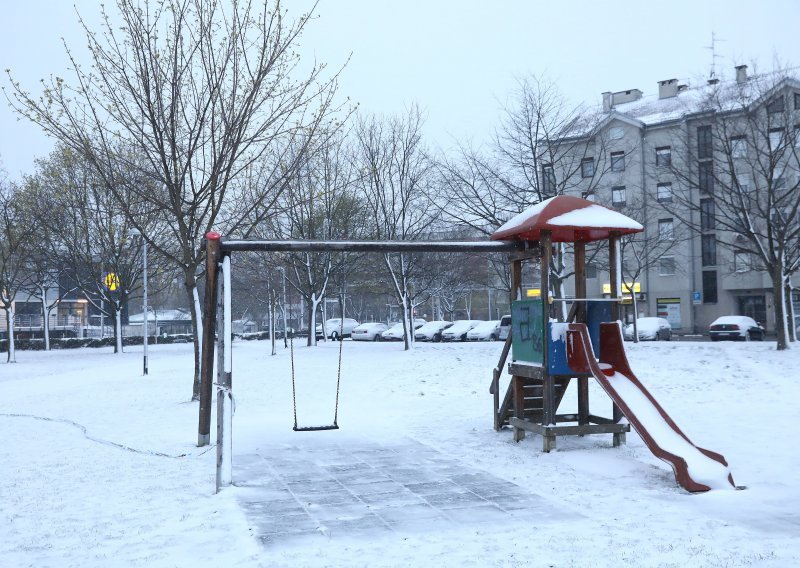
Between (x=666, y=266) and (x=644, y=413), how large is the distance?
44.7 meters

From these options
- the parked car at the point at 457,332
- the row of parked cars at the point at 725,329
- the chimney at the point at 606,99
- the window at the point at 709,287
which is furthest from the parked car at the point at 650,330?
the chimney at the point at 606,99

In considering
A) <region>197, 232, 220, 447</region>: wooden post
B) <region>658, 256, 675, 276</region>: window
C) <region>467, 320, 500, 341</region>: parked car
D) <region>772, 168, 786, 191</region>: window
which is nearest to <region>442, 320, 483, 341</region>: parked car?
<region>467, 320, 500, 341</region>: parked car

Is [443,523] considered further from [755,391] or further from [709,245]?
[709,245]

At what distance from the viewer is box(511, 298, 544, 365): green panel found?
9875 mm

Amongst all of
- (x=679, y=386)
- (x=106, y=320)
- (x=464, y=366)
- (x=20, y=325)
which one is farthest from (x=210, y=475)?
(x=106, y=320)

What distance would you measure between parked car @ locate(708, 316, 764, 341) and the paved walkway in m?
31.2

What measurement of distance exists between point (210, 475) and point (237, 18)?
8880mm

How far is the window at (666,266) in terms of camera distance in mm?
48719

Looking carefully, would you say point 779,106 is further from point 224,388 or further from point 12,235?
point 12,235

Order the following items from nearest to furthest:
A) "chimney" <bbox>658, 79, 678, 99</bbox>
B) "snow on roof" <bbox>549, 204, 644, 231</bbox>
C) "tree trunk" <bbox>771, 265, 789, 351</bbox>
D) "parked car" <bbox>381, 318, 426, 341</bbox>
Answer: "snow on roof" <bbox>549, 204, 644, 231</bbox> → "tree trunk" <bbox>771, 265, 789, 351</bbox> → "parked car" <bbox>381, 318, 426, 341</bbox> → "chimney" <bbox>658, 79, 678, 99</bbox>

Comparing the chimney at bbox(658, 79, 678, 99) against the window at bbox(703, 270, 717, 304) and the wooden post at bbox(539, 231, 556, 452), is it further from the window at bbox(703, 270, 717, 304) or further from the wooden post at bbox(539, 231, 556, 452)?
the wooden post at bbox(539, 231, 556, 452)

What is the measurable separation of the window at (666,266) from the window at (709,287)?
A: 219 centimetres

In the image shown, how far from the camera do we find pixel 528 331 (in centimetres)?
1021

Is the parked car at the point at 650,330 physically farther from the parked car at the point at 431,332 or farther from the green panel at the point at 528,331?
the green panel at the point at 528,331
